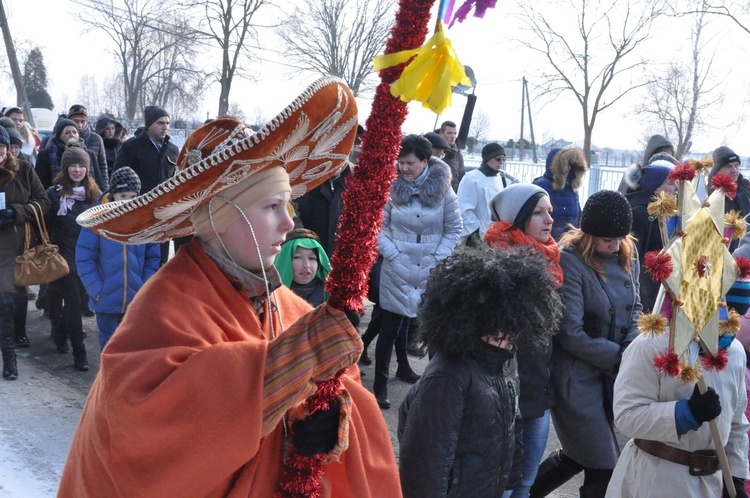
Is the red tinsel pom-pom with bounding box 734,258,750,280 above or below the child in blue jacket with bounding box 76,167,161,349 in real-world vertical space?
above

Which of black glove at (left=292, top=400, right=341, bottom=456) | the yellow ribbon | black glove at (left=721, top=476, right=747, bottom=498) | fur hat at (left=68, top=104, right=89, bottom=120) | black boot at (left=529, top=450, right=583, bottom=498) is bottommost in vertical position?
black boot at (left=529, top=450, right=583, bottom=498)

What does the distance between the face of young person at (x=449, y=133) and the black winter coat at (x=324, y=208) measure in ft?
9.79

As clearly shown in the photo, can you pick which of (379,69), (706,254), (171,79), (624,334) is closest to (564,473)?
(624,334)

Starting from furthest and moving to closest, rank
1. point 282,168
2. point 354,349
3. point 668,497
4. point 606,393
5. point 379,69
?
1. point 606,393
2. point 668,497
3. point 282,168
4. point 354,349
5. point 379,69

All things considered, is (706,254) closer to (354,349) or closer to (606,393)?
(606,393)

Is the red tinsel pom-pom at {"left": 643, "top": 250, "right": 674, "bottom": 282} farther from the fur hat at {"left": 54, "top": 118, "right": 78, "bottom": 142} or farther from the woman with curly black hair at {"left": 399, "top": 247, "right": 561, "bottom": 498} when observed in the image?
the fur hat at {"left": 54, "top": 118, "right": 78, "bottom": 142}

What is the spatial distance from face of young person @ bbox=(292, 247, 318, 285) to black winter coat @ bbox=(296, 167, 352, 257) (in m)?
1.53

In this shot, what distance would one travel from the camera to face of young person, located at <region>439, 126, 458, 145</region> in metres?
8.96

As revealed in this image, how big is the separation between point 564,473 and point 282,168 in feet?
9.48

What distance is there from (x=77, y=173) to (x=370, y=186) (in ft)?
17.7

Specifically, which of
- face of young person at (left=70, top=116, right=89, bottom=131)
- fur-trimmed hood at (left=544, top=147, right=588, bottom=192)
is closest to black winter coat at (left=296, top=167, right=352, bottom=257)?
fur-trimmed hood at (left=544, top=147, right=588, bottom=192)

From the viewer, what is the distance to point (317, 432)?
1.79 meters

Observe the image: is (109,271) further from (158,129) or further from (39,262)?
(158,129)

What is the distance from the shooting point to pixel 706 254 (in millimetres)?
2797
